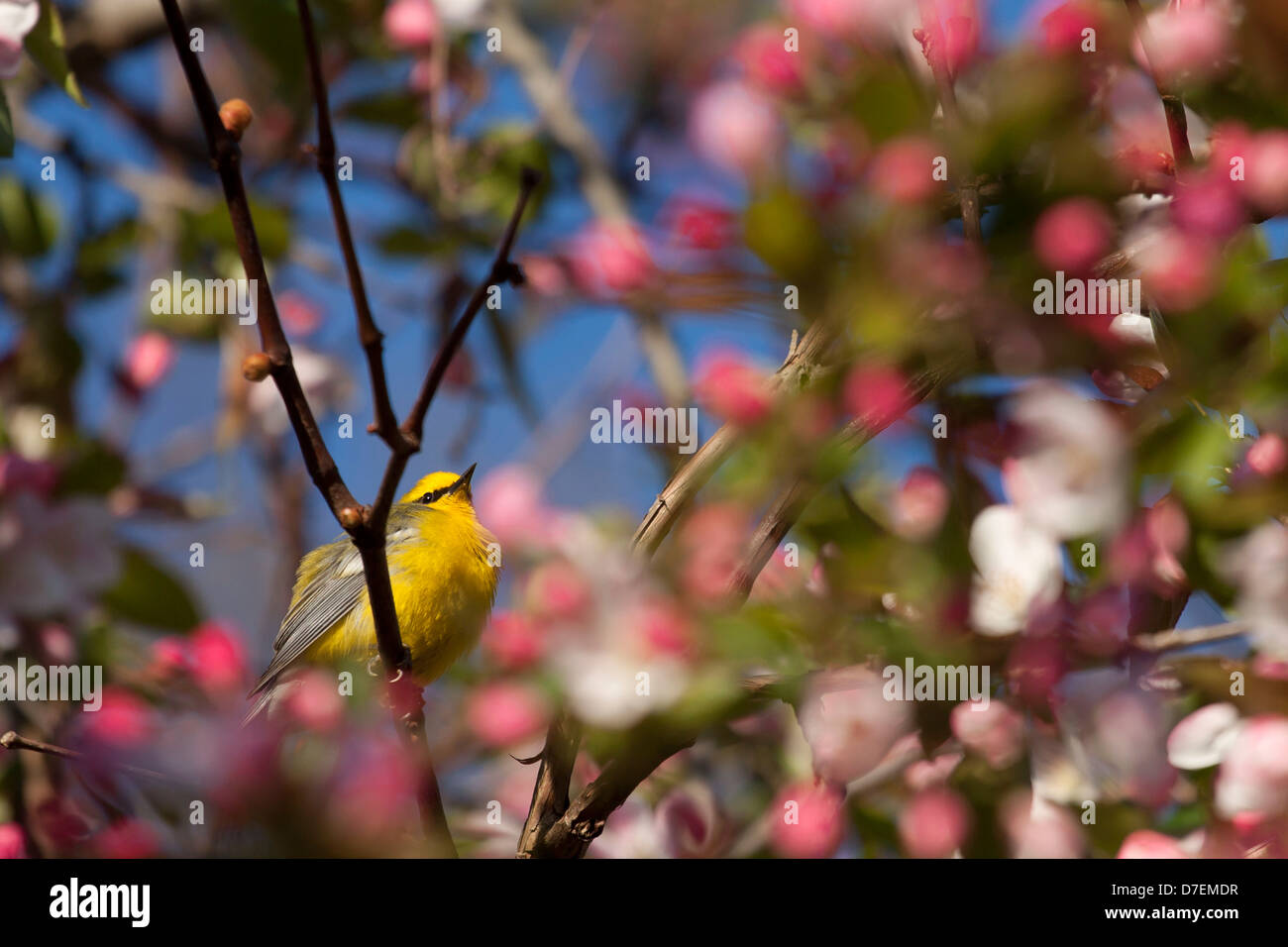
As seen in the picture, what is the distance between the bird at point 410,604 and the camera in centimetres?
160

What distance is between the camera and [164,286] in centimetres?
161

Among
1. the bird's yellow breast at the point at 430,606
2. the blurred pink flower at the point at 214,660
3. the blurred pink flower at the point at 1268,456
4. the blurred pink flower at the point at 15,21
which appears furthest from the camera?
the bird's yellow breast at the point at 430,606

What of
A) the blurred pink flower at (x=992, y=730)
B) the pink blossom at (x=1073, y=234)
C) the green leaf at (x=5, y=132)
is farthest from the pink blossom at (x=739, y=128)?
the green leaf at (x=5, y=132)

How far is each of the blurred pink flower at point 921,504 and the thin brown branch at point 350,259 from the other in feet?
1.29

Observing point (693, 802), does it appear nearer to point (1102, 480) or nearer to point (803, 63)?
point (1102, 480)

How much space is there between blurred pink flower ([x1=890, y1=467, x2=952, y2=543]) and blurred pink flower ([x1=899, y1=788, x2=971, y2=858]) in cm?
21

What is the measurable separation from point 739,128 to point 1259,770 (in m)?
0.69

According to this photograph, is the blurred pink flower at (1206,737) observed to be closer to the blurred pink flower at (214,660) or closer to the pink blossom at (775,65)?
the pink blossom at (775,65)

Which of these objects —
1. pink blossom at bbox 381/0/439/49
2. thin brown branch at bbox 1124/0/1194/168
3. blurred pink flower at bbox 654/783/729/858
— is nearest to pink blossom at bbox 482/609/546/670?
blurred pink flower at bbox 654/783/729/858

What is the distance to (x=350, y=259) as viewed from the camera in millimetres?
603

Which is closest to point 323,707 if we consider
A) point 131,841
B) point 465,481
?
point 131,841

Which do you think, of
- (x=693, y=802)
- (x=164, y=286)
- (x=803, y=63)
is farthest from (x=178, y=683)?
(x=803, y=63)

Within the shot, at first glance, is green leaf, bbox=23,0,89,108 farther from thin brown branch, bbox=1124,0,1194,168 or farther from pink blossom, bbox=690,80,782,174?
thin brown branch, bbox=1124,0,1194,168

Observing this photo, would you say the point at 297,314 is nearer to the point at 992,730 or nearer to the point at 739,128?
the point at 739,128
